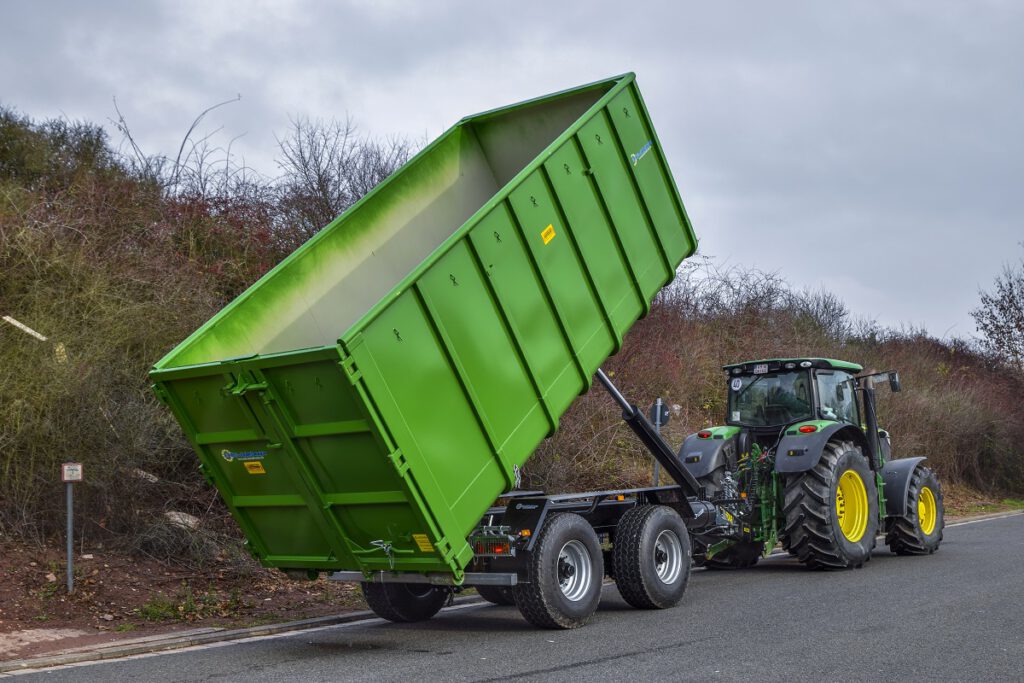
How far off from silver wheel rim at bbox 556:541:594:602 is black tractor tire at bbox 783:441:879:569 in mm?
3779

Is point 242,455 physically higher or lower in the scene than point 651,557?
→ higher

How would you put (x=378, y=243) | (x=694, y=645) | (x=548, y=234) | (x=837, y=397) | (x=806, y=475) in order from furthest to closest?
(x=837, y=397) → (x=806, y=475) → (x=378, y=243) → (x=548, y=234) → (x=694, y=645)

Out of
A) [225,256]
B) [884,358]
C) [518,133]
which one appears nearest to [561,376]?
[518,133]

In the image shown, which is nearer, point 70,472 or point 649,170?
point 70,472

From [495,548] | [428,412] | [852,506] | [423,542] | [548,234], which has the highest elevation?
[548,234]

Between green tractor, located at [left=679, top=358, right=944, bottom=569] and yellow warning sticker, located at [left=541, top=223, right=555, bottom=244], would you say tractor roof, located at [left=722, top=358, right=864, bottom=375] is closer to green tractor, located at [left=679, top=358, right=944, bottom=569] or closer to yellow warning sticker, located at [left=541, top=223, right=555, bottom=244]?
green tractor, located at [left=679, top=358, right=944, bottom=569]

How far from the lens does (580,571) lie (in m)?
7.98

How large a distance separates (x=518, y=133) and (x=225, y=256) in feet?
21.3

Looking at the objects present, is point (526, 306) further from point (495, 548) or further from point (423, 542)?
point (423, 542)

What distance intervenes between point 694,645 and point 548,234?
3.17 m

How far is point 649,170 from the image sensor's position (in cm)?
900

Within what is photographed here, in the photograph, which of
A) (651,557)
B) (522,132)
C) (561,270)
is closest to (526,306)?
(561,270)

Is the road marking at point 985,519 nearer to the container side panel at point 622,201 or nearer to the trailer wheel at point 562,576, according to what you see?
the container side panel at point 622,201

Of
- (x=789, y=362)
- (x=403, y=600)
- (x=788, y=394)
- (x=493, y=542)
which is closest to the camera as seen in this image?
(x=493, y=542)
